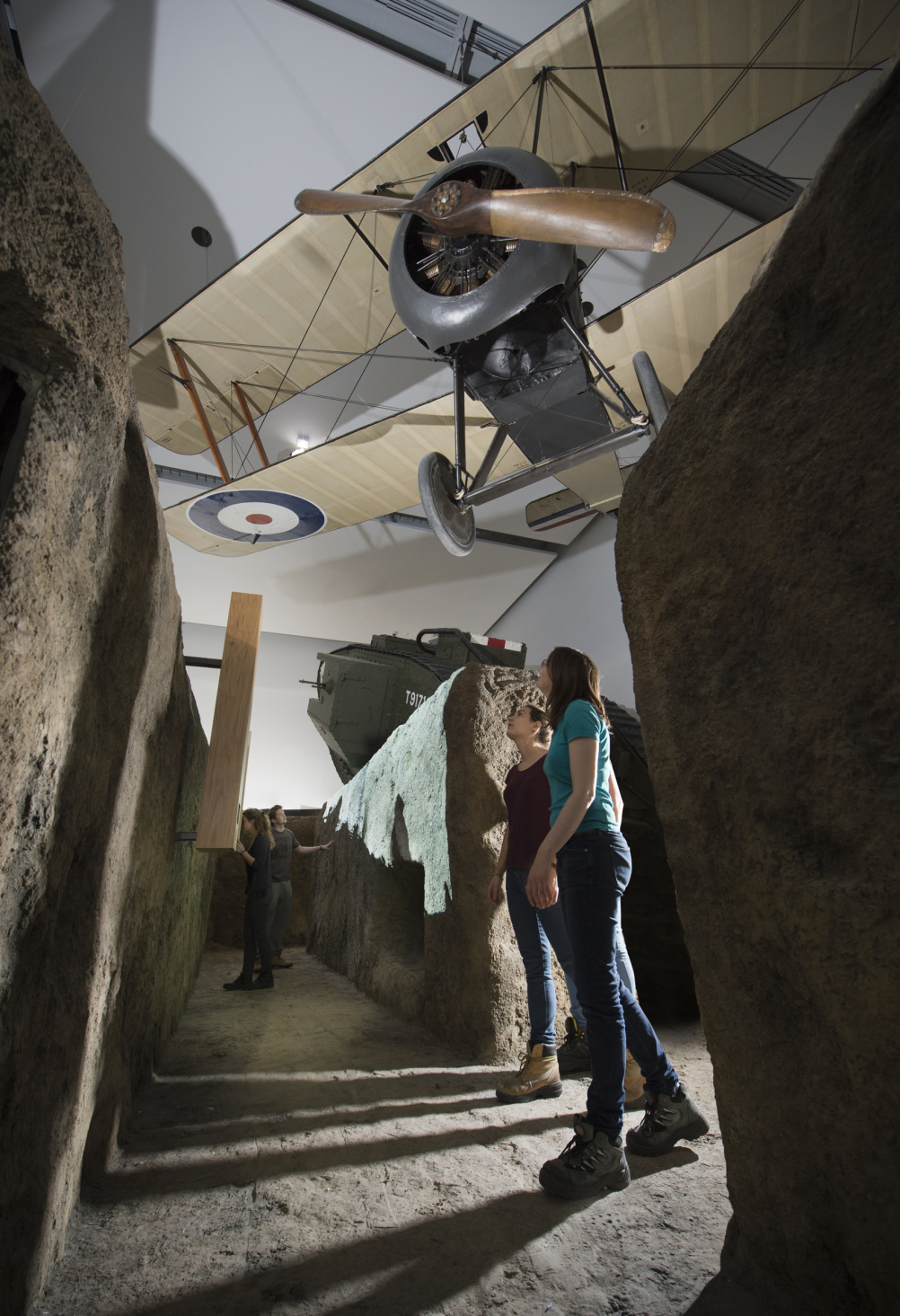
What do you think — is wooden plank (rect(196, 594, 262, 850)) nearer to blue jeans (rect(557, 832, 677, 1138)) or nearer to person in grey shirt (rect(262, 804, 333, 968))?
blue jeans (rect(557, 832, 677, 1138))

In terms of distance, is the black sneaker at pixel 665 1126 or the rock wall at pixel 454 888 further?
the rock wall at pixel 454 888

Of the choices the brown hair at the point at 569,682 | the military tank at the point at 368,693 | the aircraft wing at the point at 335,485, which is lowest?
the brown hair at the point at 569,682

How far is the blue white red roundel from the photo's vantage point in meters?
8.02

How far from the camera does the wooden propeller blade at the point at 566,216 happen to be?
11.1 feet

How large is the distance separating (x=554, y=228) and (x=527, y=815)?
119 inches

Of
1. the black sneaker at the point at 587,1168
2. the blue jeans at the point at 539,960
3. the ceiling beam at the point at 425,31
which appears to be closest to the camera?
the black sneaker at the point at 587,1168

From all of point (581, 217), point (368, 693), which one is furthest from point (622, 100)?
point (368, 693)

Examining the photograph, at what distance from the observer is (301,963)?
20.7 ft

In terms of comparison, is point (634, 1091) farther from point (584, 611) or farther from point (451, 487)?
point (584, 611)

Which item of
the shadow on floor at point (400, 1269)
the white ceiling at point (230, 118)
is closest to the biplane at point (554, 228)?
the white ceiling at point (230, 118)

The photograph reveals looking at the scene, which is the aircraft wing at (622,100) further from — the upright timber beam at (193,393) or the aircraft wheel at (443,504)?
the aircraft wheel at (443,504)

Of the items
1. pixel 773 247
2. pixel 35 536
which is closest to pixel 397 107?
pixel 773 247

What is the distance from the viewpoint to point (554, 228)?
11.2 feet

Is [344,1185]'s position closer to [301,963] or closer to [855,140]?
[855,140]
